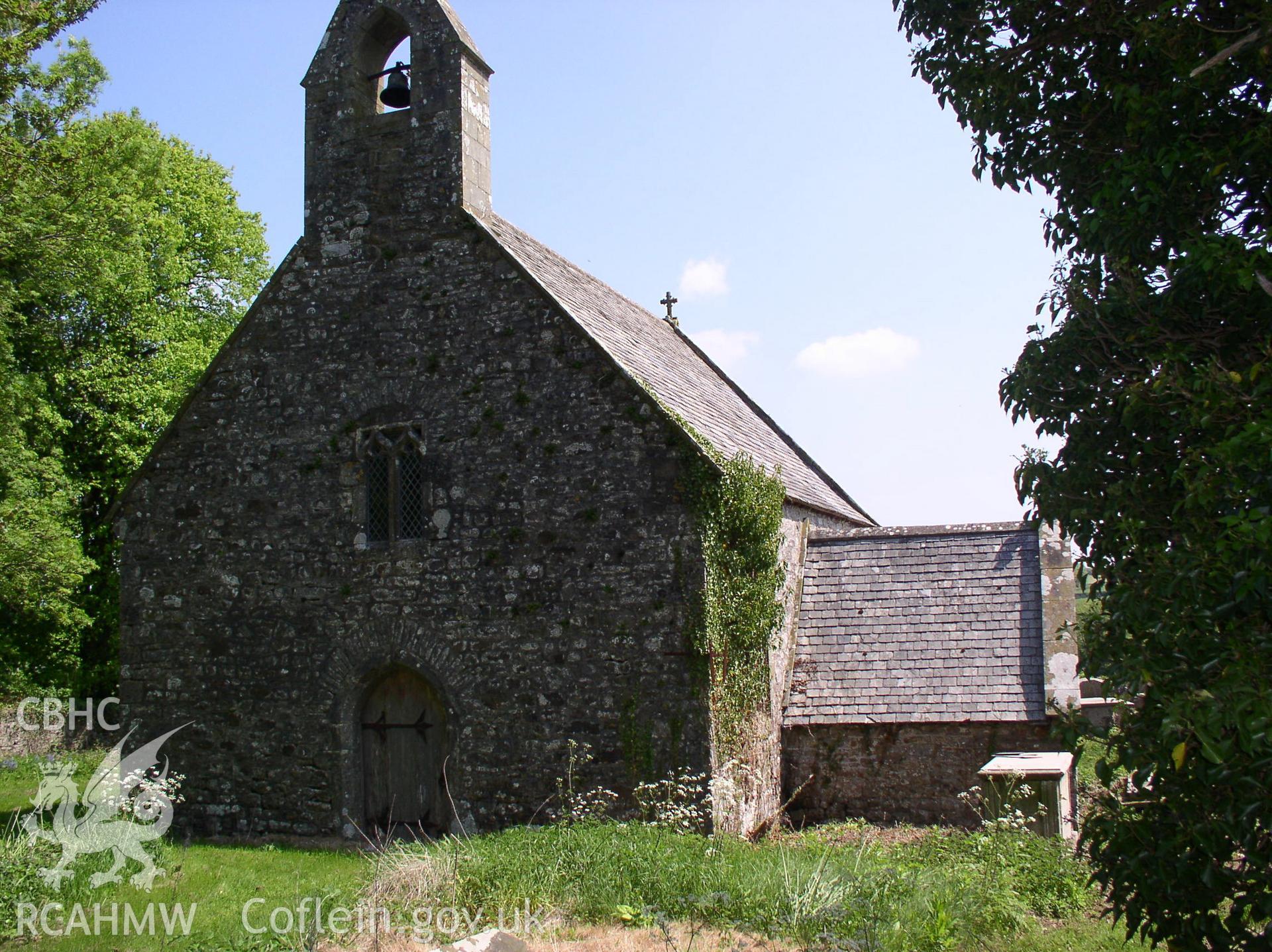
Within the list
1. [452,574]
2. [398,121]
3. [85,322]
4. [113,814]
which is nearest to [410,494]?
[452,574]

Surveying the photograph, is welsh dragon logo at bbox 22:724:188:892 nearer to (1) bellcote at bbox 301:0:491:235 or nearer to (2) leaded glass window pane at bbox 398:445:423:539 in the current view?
(2) leaded glass window pane at bbox 398:445:423:539

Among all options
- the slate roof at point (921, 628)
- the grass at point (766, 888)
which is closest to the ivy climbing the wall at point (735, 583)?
the slate roof at point (921, 628)

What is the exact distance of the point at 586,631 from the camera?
35.5 feet

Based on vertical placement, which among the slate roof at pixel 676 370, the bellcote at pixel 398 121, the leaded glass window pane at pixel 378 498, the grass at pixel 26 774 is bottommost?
the grass at pixel 26 774

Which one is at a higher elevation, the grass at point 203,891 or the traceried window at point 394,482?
the traceried window at point 394,482

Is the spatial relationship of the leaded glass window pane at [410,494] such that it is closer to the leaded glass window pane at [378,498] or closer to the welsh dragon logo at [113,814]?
the leaded glass window pane at [378,498]

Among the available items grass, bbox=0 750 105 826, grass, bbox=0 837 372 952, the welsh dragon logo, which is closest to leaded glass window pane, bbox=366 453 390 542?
the welsh dragon logo

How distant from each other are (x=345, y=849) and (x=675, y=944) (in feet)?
19.6

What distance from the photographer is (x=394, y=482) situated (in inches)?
470

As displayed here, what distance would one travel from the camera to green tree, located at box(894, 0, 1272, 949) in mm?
4793

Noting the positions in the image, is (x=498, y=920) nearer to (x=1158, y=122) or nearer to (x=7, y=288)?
(x=1158, y=122)

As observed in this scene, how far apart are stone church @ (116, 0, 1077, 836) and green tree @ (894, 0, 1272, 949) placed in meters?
5.06

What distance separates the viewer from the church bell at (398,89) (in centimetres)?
1265

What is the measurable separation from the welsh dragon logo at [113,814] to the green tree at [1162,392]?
8271mm
